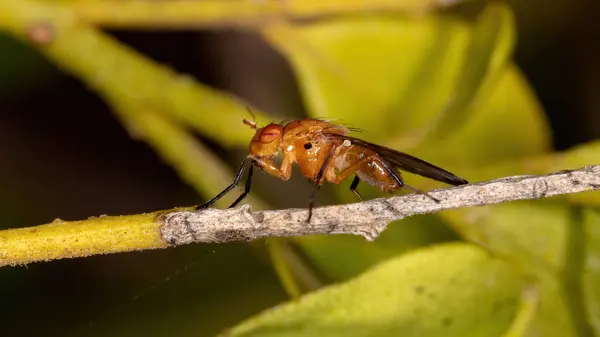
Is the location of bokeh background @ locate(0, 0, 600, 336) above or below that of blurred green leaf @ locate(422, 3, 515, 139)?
above

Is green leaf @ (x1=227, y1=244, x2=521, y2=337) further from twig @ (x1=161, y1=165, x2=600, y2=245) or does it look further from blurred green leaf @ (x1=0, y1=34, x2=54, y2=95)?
blurred green leaf @ (x1=0, y1=34, x2=54, y2=95)

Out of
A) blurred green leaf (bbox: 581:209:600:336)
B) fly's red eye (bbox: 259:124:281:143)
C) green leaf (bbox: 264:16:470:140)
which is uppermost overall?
green leaf (bbox: 264:16:470:140)

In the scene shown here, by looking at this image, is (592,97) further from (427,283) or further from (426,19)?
(427,283)

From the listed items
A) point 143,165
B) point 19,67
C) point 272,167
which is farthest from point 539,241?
point 19,67

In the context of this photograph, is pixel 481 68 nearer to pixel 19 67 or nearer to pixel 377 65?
pixel 377 65

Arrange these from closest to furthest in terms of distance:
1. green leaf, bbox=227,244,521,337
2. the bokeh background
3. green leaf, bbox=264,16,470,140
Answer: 1. green leaf, bbox=227,244,521,337
2. green leaf, bbox=264,16,470,140
3. the bokeh background

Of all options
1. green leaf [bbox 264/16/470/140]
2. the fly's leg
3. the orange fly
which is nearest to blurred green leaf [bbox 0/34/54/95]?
green leaf [bbox 264/16/470/140]

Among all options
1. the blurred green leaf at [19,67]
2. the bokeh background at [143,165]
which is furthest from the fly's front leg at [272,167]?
the blurred green leaf at [19,67]
